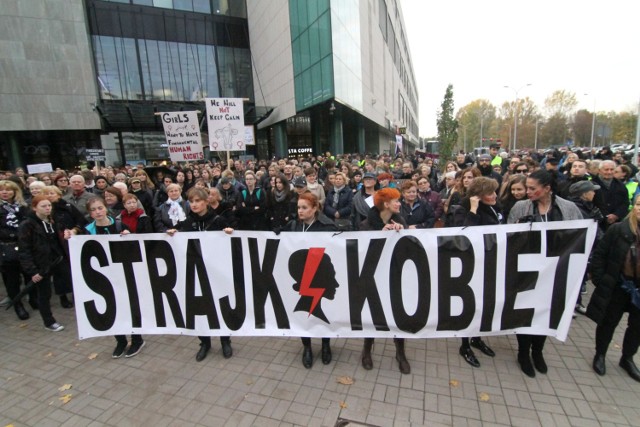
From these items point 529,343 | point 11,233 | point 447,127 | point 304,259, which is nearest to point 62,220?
point 11,233

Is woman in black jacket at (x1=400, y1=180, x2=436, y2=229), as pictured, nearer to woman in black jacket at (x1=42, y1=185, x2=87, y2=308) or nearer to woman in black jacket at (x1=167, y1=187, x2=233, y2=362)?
woman in black jacket at (x1=167, y1=187, x2=233, y2=362)

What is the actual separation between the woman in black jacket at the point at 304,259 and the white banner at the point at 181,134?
22.6 ft

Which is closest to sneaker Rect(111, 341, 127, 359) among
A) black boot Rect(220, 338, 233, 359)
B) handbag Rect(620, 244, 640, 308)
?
black boot Rect(220, 338, 233, 359)

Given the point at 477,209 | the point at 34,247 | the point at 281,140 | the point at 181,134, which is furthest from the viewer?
the point at 281,140

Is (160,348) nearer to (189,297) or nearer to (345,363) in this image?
(189,297)

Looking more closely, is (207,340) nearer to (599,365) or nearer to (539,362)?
(539,362)

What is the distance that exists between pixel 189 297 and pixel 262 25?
97.2ft

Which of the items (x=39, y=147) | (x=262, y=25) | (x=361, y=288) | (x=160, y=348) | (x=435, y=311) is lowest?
(x=160, y=348)

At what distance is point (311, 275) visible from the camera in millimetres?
3367

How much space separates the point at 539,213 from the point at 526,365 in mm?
1523

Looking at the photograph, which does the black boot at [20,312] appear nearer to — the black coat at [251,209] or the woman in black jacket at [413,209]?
the black coat at [251,209]

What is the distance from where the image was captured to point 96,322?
147 inches

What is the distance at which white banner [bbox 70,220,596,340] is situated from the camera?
3.17 meters

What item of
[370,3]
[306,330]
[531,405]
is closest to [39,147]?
[370,3]
